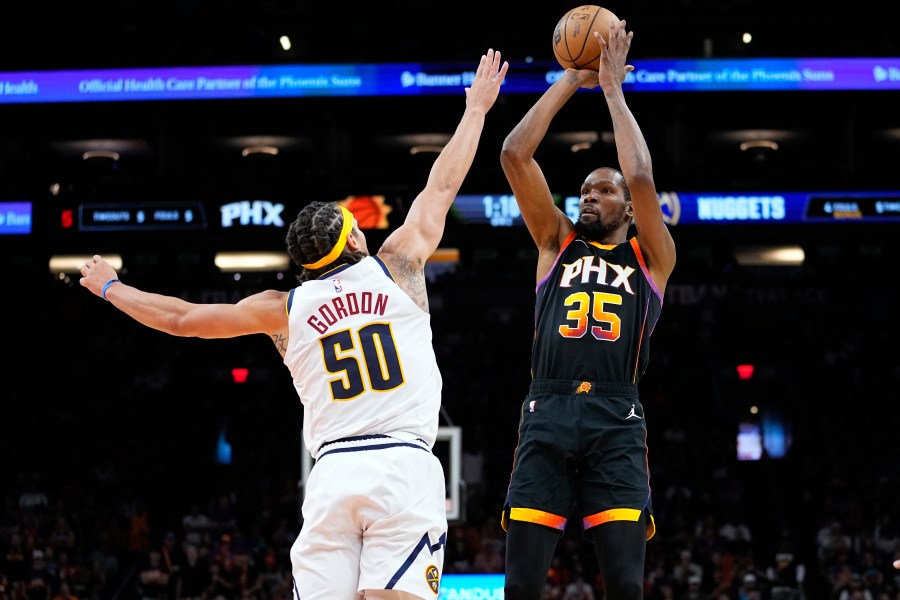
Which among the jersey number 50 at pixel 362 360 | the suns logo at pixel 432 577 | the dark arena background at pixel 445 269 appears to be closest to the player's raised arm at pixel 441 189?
the jersey number 50 at pixel 362 360

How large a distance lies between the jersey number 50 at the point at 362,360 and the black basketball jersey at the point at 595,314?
3.22ft

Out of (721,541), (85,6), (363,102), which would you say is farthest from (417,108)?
(721,541)

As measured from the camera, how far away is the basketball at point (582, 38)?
604 cm

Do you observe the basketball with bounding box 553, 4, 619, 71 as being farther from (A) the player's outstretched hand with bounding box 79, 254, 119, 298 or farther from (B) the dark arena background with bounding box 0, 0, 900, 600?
(B) the dark arena background with bounding box 0, 0, 900, 600

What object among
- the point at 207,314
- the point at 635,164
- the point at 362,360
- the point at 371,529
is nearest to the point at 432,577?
the point at 371,529

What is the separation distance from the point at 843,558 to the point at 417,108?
12443mm

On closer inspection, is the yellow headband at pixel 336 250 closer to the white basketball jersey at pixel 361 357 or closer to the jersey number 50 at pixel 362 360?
the white basketball jersey at pixel 361 357

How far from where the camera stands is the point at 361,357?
4.99m

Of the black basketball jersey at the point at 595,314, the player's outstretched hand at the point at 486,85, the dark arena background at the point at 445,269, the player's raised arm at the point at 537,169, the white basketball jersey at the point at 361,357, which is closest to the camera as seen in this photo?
the white basketball jersey at the point at 361,357

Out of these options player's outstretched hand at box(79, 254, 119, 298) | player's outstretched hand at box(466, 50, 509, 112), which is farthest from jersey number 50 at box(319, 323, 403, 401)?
player's outstretched hand at box(466, 50, 509, 112)

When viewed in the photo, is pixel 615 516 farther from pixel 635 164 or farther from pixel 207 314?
pixel 207 314

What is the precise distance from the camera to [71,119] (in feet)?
85.9

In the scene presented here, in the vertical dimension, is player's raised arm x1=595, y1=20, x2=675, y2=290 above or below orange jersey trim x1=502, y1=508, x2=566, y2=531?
above

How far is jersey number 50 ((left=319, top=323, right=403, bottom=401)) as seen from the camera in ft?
16.3
